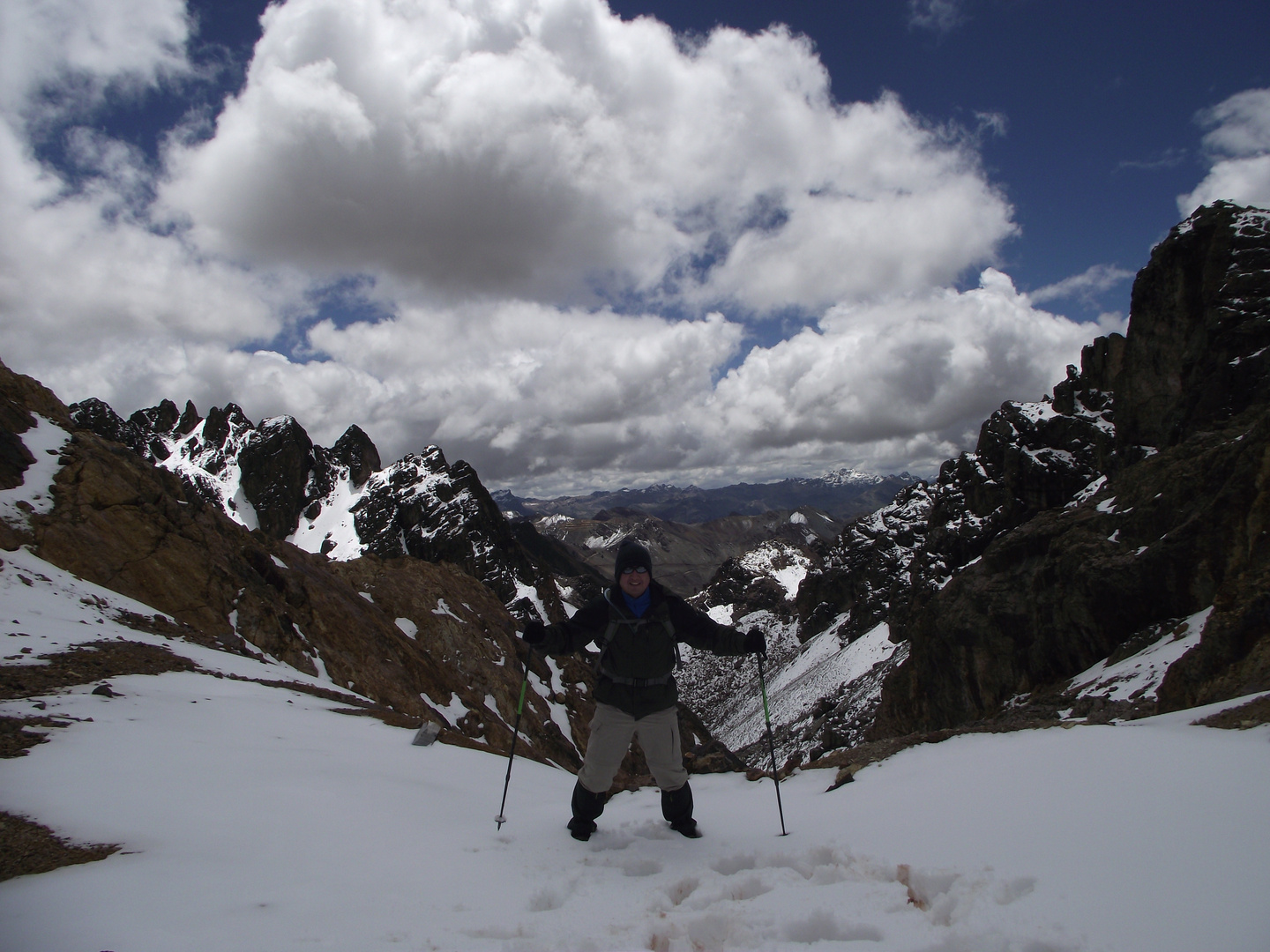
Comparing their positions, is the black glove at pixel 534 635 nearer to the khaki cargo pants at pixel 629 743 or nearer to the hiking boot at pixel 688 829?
the khaki cargo pants at pixel 629 743

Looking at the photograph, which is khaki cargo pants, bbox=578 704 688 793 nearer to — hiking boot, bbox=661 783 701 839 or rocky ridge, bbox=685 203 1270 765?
hiking boot, bbox=661 783 701 839

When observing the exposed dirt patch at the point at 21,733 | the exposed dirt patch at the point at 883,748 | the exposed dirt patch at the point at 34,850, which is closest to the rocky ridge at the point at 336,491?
the exposed dirt patch at the point at 883,748

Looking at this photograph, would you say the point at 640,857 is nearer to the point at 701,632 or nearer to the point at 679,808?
the point at 679,808

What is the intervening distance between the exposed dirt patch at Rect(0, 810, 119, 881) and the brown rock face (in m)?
18.8

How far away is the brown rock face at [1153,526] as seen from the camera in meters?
26.1

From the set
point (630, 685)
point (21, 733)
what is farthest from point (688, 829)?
point (21, 733)

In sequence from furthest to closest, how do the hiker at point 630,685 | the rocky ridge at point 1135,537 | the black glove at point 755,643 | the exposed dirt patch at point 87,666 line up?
the rocky ridge at point 1135,537, the exposed dirt patch at point 87,666, the black glove at point 755,643, the hiker at point 630,685

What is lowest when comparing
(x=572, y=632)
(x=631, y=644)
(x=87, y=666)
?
(x=631, y=644)

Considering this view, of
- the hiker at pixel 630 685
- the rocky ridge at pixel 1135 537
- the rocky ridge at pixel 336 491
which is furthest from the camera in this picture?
the rocky ridge at pixel 336 491

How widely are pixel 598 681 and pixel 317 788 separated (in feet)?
11.5

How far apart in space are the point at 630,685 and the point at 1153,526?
1456 inches

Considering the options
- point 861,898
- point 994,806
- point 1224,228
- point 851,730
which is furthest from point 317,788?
point 851,730

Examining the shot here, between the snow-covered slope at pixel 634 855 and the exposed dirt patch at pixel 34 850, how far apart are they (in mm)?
128

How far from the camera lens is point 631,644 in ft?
21.8
